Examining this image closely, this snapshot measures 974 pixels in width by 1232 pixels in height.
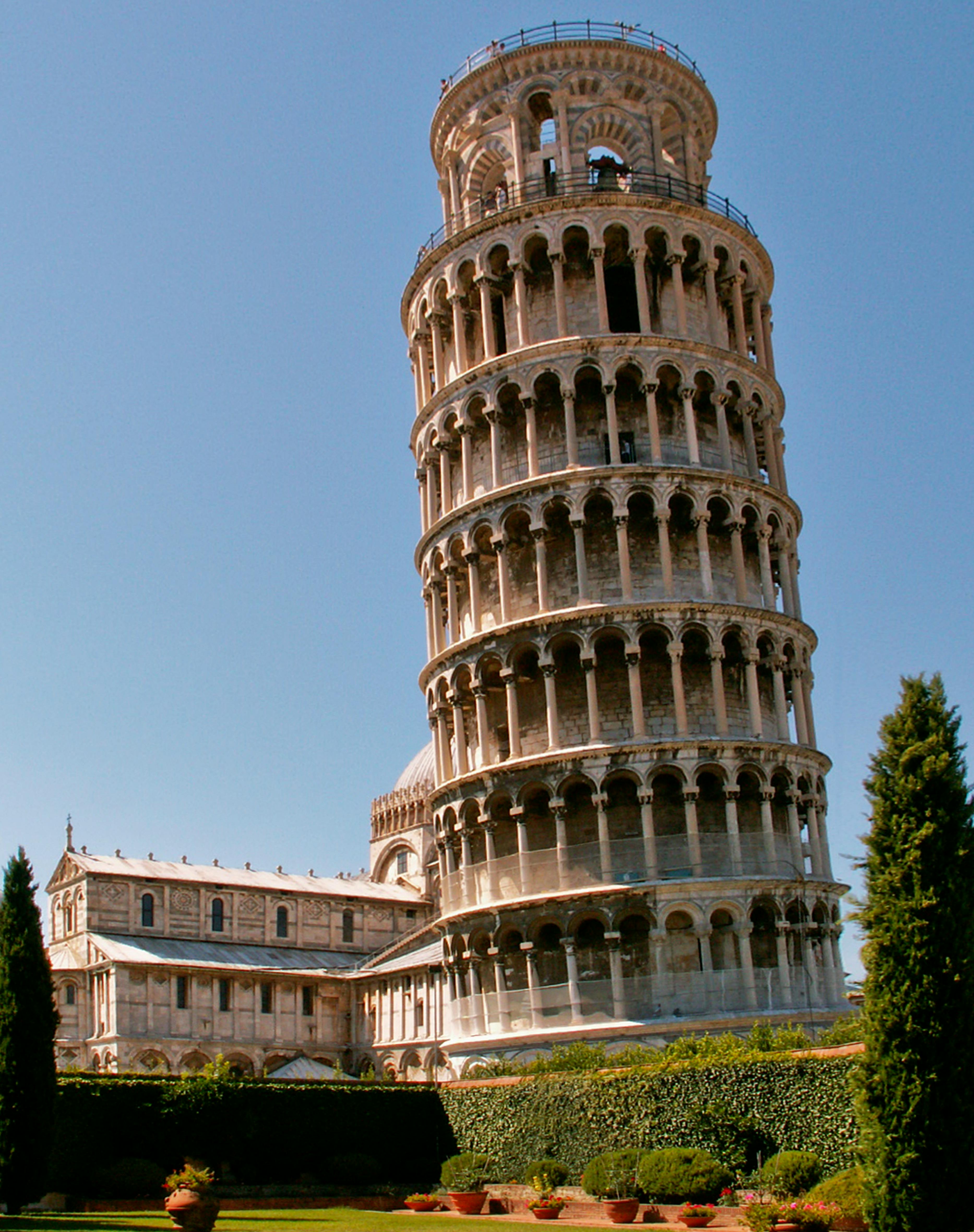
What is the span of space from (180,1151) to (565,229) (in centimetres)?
2928

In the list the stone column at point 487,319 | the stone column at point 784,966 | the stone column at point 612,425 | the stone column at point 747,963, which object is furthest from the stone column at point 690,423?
the stone column at point 784,966

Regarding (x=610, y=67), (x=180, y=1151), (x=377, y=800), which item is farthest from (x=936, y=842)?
(x=377, y=800)

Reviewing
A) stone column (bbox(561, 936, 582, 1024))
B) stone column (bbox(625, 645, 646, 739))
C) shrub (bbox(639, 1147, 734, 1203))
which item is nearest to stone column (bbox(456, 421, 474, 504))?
stone column (bbox(625, 645, 646, 739))

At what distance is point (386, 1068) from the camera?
243 ft

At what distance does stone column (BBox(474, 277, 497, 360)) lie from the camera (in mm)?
44781

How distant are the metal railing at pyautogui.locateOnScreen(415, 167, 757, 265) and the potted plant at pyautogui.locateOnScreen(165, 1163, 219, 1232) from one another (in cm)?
3137

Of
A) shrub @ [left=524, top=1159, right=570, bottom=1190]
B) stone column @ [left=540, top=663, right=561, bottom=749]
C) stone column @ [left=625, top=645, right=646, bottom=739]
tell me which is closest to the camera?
shrub @ [left=524, top=1159, right=570, bottom=1190]

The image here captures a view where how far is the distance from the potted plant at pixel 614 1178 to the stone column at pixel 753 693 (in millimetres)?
14681

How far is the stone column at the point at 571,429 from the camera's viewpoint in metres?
42.5

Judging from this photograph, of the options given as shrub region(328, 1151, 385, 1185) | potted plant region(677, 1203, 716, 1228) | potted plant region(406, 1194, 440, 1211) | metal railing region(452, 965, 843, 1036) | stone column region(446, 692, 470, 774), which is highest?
stone column region(446, 692, 470, 774)

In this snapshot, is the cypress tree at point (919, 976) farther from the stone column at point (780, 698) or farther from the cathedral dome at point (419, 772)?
the cathedral dome at point (419, 772)

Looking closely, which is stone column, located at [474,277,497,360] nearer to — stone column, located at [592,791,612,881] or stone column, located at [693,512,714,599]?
stone column, located at [693,512,714,599]

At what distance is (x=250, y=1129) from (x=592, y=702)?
1486 centimetres

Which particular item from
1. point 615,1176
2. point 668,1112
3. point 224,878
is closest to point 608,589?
point 668,1112
